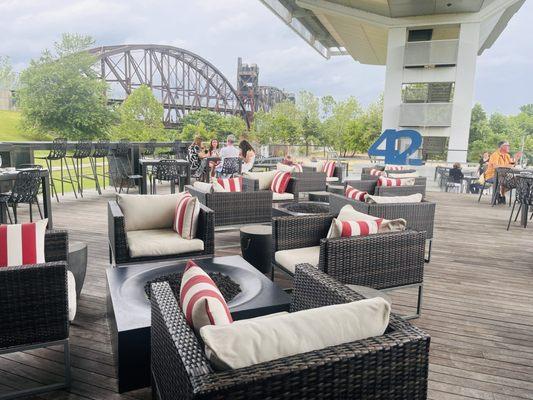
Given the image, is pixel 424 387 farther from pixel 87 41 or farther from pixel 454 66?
pixel 87 41

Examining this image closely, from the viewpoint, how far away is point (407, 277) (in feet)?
8.93

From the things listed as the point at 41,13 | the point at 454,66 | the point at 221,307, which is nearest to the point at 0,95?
the point at 454,66

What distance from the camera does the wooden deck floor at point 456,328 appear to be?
202 cm

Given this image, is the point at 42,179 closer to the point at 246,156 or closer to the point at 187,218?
the point at 187,218

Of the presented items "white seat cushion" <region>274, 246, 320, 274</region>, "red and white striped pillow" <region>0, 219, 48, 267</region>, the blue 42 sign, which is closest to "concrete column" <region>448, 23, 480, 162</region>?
the blue 42 sign

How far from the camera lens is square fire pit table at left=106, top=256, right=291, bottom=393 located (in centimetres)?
187

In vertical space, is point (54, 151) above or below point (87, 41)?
below

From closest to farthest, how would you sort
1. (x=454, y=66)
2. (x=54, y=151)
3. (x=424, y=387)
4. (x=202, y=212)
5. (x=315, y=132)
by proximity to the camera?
(x=424, y=387)
(x=202, y=212)
(x=54, y=151)
(x=454, y=66)
(x=315, y=132)

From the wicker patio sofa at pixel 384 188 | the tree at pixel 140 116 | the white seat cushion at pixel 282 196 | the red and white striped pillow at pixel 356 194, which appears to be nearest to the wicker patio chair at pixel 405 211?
the red and white striped pillow at pixel 356 194

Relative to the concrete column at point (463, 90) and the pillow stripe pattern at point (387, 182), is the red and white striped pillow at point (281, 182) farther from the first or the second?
the concrete column at point (463, 90)

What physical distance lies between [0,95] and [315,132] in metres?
27.4

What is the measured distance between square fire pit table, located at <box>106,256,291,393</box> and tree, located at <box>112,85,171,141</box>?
107 feet

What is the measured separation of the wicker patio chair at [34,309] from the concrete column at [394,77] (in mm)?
14903

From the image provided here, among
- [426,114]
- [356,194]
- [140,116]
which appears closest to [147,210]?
[356,194]
